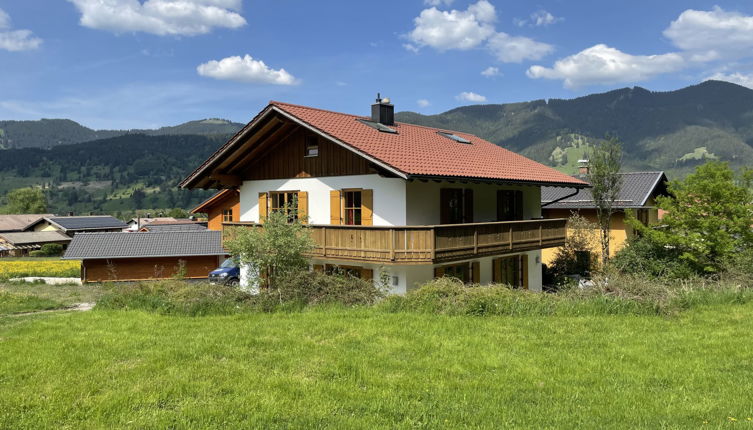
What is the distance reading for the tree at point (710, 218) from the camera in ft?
68.9

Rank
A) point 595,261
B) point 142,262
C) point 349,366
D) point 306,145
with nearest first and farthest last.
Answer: point 349,366 < point 306,145 < point 595,261 < point 142,262

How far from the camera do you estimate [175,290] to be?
1570cm

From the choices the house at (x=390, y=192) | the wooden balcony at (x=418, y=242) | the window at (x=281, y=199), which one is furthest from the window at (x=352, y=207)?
the window at (x=281, y=199)

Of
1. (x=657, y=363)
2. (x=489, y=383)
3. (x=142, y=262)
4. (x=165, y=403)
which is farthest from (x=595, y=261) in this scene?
(x=142, y=262)

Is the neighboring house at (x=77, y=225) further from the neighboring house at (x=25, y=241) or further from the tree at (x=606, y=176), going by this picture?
the tree at (x=606, y=176)

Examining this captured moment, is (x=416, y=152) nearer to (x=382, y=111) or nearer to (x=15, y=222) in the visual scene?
(x=382, y=111)

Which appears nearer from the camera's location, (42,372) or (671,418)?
(671,418)

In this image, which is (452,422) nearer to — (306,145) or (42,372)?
(42,372)

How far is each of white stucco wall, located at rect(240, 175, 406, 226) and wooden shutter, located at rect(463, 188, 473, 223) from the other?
3456mm

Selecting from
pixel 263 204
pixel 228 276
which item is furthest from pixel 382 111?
pixel 228 276

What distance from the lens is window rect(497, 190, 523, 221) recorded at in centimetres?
2203

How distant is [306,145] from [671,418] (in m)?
16.6

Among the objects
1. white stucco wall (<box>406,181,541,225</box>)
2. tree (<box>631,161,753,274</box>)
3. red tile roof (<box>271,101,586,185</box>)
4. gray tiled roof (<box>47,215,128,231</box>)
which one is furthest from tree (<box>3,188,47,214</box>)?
tree (<box>631,161,753,274</box>)

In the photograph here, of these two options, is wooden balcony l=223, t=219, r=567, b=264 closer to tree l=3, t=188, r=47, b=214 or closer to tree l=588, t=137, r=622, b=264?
tree l=588, t=137, r=622, b=264
